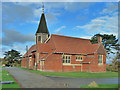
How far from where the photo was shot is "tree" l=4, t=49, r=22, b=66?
77.6 metres

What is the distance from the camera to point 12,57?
78188mm

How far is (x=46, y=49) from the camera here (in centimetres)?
3884

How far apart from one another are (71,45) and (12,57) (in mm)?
50406

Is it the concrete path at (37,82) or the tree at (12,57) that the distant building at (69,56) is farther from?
the tree at (12,57)

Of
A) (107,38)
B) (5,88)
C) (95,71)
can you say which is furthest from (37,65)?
(107,38)

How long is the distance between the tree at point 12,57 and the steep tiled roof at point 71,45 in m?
46.0

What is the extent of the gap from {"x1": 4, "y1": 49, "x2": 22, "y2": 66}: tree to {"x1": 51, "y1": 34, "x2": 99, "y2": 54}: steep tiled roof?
151 feet

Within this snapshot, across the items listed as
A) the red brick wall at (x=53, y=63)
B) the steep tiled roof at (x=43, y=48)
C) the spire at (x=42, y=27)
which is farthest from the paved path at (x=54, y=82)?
the spire at (x=42, y=27)

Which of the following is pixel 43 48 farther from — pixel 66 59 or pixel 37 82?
pixel 37 82

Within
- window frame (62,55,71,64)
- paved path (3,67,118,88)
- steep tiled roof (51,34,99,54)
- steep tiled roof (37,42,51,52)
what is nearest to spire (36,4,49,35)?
steep tiled roof (37,42,51,52)

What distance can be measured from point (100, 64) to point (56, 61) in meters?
11.4

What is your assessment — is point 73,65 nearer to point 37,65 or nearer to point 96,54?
point 96,54

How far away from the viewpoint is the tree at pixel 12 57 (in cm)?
7761

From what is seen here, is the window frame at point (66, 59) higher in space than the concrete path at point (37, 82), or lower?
higher
